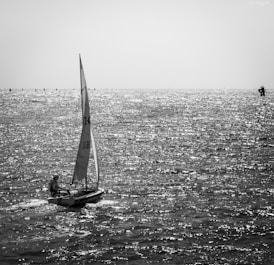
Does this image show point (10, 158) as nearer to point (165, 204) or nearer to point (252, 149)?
point (165, 204)

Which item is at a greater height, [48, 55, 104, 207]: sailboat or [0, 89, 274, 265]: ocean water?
[48, 55, 104, 207]: sailboat

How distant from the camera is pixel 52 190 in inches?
1967

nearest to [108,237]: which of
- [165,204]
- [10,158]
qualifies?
[165,204]

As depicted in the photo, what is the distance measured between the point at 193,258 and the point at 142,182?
28.0 metres

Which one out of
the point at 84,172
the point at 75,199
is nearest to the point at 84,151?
the point at 84,172

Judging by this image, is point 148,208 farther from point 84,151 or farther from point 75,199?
point 84,151

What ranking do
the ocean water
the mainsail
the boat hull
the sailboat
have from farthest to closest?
the mainsail < the sailboat < the boat hull < the ocean water

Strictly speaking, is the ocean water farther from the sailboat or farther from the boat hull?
the sailboat

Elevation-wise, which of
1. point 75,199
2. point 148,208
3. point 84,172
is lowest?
point 148,208

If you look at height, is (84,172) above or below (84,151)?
below

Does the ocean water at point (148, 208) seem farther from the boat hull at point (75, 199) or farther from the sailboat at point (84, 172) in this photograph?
the sailboat at point (84, 172)

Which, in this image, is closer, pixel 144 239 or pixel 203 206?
pixel 144 239

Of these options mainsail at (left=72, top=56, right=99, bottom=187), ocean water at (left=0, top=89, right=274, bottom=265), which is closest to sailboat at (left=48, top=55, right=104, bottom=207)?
mainsail at (left=72, top=56, right=99, bottom=187)

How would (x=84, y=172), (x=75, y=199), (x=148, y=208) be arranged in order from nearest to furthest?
(x=75, y=199)
(x=148, y=208)
(x=84, y=172)
